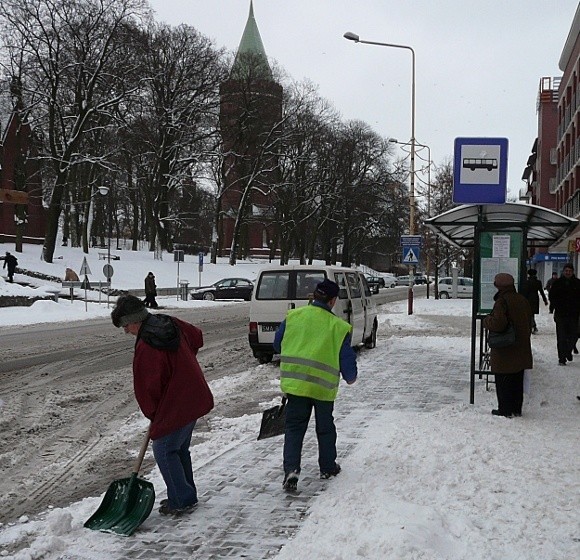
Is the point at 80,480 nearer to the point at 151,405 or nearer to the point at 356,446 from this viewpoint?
the point at 151,405

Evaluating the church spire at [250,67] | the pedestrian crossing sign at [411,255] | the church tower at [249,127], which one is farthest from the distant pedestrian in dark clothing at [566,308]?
the church spire at [250,67]

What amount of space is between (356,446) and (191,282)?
148ft

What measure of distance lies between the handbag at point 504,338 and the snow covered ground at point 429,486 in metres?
0.84

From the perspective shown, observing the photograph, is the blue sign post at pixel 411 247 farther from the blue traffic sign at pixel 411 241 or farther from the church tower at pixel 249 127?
the church tower at pixel 249 127

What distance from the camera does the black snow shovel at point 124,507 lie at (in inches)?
196

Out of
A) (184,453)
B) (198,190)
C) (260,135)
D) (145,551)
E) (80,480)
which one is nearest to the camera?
(145,551)

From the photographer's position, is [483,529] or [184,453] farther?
[184,453]

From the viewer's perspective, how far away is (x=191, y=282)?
51750 mm

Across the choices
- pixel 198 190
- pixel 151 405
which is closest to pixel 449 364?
pixel 151 405

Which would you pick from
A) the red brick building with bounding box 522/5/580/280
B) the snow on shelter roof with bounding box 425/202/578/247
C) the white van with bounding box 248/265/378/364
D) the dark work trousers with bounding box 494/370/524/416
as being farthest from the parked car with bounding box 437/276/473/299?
the dark work trousers with bounding box 494/370/524/416

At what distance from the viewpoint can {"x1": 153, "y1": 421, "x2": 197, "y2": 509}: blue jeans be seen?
5.26 metres

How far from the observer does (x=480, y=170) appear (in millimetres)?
9578

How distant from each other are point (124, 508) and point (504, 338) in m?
4.94

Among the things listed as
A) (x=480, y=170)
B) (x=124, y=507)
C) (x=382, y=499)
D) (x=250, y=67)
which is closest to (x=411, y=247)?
(x=480, y=170)
